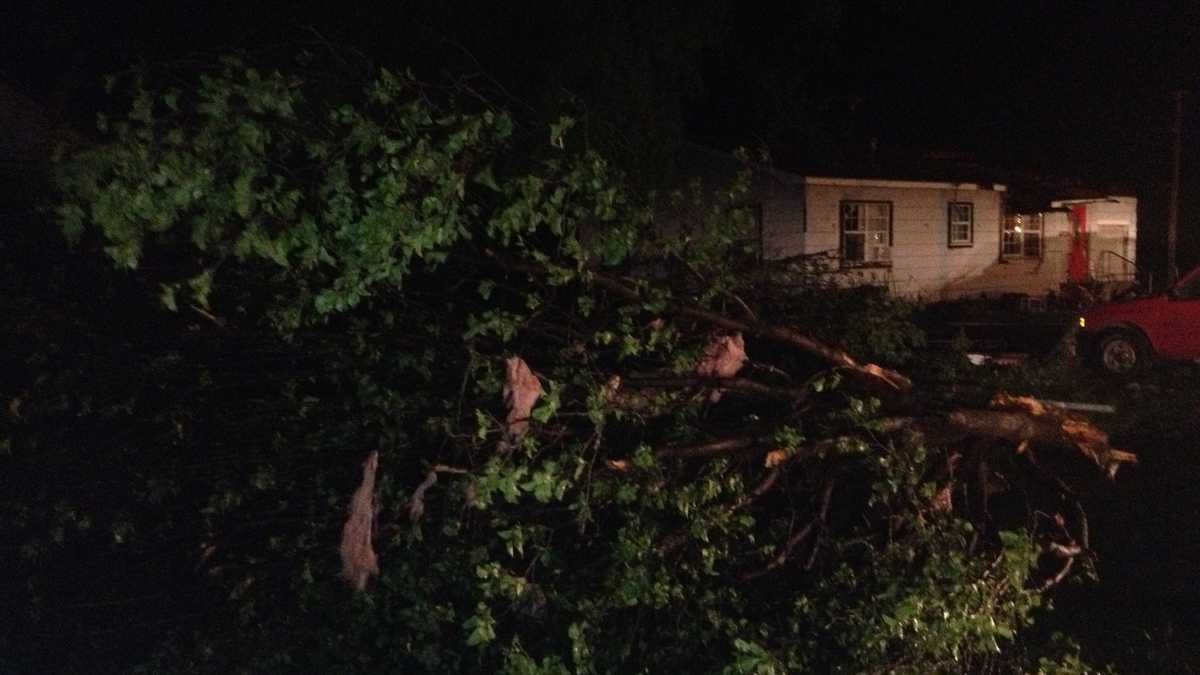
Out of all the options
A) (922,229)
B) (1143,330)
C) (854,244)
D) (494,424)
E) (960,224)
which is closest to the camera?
(494,424)

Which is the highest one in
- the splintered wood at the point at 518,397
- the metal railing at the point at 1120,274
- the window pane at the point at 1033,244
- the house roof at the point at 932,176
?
the house roof at the point at 932,176

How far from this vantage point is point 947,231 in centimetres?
2330

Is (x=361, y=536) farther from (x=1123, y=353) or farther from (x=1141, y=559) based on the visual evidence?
(x=1123, y=353)

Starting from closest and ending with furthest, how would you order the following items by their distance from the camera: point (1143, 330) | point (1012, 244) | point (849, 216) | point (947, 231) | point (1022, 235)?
point (1143, 330), point (849, 216), point (947, 231), point (1012, 244), point (1022, 235)

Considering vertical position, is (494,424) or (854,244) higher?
(494,424)

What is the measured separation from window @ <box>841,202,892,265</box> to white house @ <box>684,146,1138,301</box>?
0.06ft

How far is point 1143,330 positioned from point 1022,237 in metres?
11.5

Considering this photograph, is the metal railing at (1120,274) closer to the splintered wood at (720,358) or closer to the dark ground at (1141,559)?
the dark ground at (1141,559)

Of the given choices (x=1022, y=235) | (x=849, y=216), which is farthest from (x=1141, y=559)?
(x=1022, y=235)

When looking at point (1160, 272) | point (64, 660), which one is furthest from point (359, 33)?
point (1160, 272)

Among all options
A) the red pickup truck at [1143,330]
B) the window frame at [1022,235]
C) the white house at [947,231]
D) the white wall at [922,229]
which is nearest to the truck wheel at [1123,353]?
the red pickup truck at [1143,330]

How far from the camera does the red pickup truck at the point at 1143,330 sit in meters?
13.9

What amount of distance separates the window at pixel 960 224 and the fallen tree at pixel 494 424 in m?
18.3

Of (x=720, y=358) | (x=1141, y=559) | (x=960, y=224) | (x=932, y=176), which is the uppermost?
(x=932, y=176)
